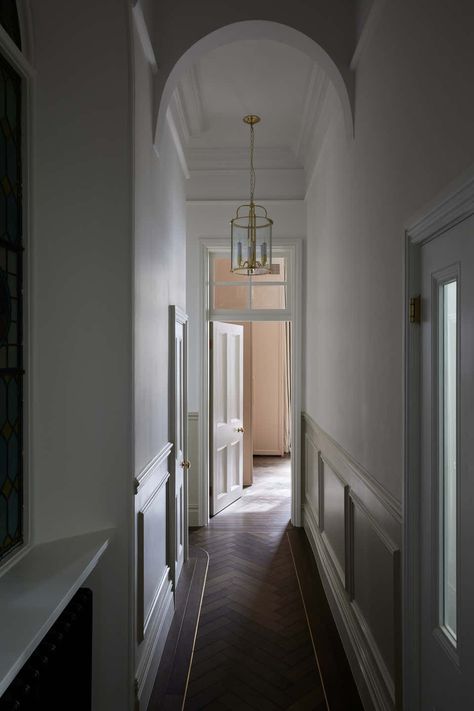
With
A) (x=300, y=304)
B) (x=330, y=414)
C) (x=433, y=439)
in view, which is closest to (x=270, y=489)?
(x=300, y=304)

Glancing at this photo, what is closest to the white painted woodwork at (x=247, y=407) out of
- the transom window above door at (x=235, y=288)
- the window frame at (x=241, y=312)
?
the transom window above door at (x=235, y=288)

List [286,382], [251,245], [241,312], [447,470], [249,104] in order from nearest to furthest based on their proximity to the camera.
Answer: [447,470] < [249,104] < [251,245] < [241,312] < [286,382]

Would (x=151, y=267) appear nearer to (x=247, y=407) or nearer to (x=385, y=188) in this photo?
(x=385, y=188)

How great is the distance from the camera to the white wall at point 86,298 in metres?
2.24

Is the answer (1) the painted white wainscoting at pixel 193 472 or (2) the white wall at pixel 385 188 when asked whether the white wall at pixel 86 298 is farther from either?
(1) the painted white wainscoting at pixel 193 472

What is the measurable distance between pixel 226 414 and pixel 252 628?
287 cm

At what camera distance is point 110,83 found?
7.71ft

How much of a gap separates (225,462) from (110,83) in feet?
14.6

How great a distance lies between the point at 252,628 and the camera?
340 cm

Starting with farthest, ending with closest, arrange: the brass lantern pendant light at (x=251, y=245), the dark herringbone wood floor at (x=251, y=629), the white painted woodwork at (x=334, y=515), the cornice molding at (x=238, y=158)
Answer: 1. the cornice molding at (x=238, y=158)
2. the brass lantern pendant light at (x=251, y=245)
3. the white painted woodwork at (x=334, y=515)
4. the dark herringbone wood floor at (x=251, y=629)

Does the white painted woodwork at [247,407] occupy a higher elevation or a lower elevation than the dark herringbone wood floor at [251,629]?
higher

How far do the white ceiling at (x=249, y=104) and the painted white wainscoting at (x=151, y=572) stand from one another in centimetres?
258

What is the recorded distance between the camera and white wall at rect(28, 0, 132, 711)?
2238 mm

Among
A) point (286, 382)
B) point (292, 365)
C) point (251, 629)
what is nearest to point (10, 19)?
point (251, 629)
